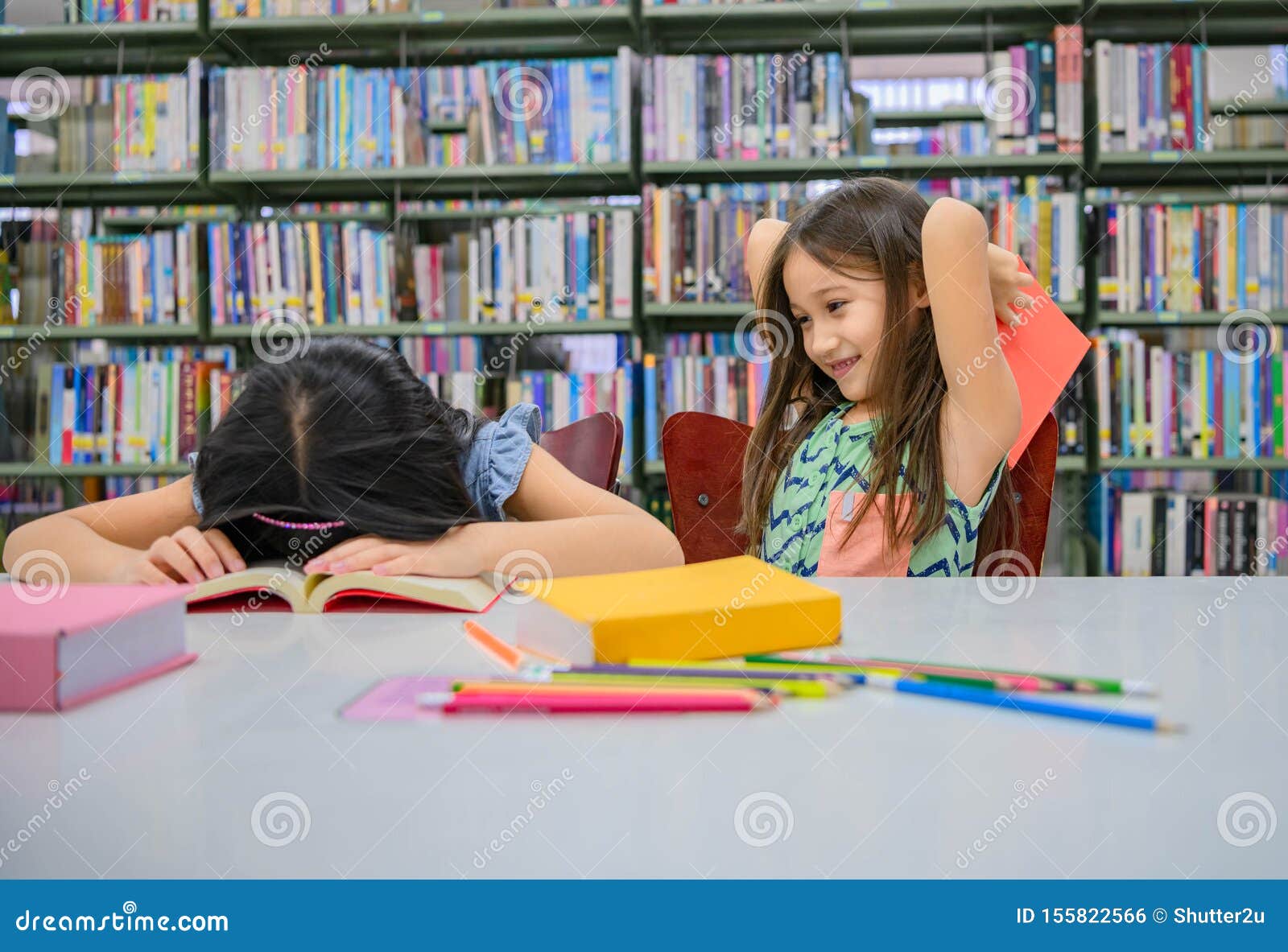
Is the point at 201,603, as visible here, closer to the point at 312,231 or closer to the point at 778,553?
the point at 778,553

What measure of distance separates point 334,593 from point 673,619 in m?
0.33

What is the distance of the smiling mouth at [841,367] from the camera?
121 centimetres

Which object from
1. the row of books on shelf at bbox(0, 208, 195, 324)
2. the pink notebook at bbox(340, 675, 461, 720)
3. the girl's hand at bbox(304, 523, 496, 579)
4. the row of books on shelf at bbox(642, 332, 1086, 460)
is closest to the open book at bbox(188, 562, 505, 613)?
the girl's hand at bbox(304, 523, 496, 579)

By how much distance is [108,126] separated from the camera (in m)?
2.74

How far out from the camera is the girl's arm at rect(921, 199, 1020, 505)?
0.97 metres

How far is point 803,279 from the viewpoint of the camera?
120cm

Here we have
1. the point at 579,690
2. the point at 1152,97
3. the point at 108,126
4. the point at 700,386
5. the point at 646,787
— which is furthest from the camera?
the point at 108,126

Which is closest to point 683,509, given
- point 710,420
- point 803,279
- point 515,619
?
point 710,420

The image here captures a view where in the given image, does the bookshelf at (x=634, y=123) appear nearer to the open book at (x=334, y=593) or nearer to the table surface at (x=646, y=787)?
the open book at (x=334, y=593)

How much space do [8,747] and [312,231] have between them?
2389 millimetres

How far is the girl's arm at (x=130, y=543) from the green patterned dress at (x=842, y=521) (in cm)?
64

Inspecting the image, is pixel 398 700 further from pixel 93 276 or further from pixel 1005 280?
pixel 93 276

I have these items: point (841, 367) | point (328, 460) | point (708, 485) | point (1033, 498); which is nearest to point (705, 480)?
point (708, 485)

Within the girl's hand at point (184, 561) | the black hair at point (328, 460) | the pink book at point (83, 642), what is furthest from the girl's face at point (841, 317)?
the pink book at point (83, 642)
